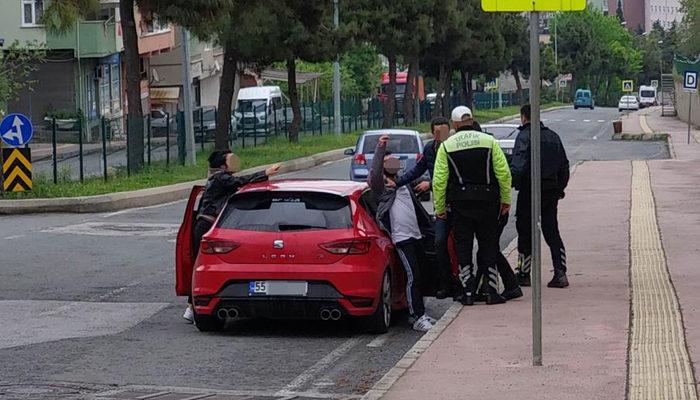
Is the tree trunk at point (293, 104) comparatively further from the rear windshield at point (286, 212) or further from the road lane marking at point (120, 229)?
the rear windshield at point (286, 212)

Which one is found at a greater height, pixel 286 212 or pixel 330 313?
pixel 286 212

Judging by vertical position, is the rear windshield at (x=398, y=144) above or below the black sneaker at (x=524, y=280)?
above

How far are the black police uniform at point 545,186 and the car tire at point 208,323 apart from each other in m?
3.17

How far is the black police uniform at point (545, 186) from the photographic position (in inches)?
529

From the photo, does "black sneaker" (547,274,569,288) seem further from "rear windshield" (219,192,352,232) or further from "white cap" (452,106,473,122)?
"rear windshield" (219,192,352,232)

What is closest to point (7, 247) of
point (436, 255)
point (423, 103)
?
point (436, 255)

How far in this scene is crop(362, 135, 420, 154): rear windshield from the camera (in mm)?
29094

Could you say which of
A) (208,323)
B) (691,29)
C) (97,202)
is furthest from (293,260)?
(691,29)

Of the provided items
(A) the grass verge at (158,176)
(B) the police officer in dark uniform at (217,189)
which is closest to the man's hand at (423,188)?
(B) the police officer in dark uniform at (217,189)

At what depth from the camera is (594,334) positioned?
1114 cm

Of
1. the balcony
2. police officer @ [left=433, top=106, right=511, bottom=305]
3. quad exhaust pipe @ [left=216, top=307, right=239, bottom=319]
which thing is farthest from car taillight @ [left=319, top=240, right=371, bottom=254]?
the balcony

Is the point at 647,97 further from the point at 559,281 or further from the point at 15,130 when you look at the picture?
the point at 559,281

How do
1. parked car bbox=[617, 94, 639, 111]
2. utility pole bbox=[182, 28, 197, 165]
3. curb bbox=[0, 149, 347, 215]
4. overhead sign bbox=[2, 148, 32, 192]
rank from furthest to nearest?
parked car bbox=[617, 94, 639, 111], utility pole bbox=[182, 28, 197, 165], overhead sign bbox=[2, 148, 32, 192], curb bbox=[0, 149, 347, 215]

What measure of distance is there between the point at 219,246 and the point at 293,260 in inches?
26.1
